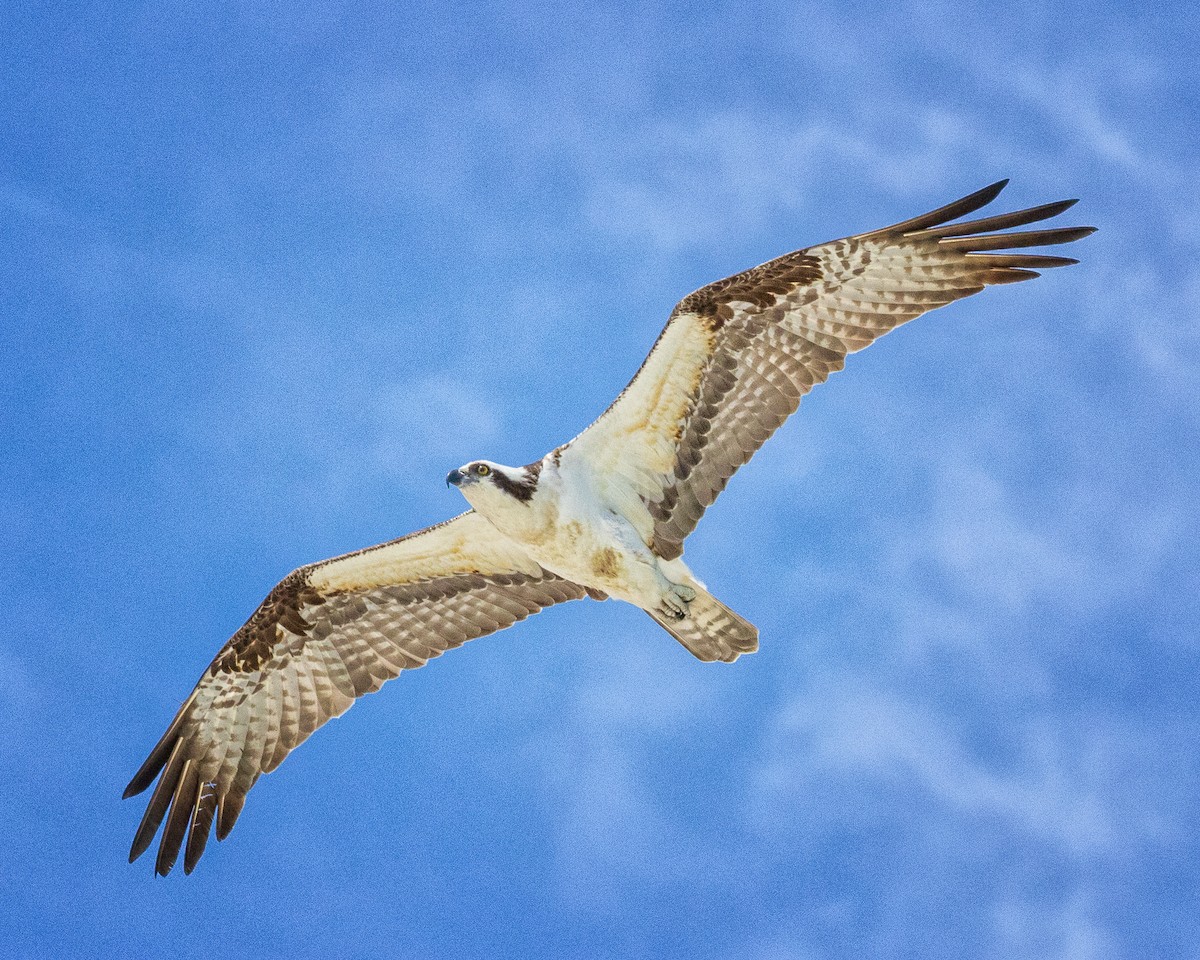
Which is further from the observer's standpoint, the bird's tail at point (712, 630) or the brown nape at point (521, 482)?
the bird's tail at point (712, 630)

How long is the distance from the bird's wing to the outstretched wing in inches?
69.5

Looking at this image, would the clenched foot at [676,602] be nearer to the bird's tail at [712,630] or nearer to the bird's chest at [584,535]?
the bird's tail at [712,630]

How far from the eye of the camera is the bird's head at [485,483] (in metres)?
11.9

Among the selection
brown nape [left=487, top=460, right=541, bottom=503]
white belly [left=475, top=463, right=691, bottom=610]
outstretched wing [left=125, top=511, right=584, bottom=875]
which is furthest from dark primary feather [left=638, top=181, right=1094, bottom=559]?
outstretched wing [left=125, top=511, right=584, bottom=875]

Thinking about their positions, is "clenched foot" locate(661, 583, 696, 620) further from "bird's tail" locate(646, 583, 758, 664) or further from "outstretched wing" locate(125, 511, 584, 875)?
"outstretched wing" locate(125, 511, 584, 875)

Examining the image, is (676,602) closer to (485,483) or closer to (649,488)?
(649,488)

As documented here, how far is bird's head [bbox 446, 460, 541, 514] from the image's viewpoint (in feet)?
39.2

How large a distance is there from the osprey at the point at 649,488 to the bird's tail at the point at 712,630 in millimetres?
12

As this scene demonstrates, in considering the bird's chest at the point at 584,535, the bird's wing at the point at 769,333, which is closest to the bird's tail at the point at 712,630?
the bird's chest at the point at 584,535

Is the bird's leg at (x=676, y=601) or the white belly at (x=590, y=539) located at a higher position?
the white belly at (x=590, y=539)

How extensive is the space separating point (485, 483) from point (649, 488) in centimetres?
147

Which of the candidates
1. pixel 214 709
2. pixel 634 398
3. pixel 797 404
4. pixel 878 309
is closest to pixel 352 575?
pixel 214 709

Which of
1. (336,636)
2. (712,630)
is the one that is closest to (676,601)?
(712,630)

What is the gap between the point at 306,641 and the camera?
13562 mm
